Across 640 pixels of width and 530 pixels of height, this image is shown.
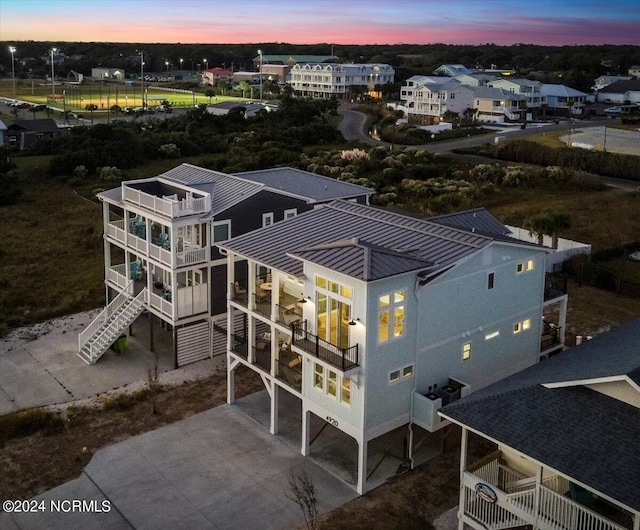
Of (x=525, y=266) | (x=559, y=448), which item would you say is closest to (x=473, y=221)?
(x=525, y=266)

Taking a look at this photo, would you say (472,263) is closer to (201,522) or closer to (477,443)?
(477,443)

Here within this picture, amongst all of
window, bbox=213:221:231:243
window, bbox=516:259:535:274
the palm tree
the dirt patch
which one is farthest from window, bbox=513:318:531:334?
the palm tree

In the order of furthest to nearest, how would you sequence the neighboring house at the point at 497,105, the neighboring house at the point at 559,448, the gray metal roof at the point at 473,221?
the neighboring house at the point at 497,105
the gray metal roof at the point at 473,221
the neighboring house at the point at 559,448

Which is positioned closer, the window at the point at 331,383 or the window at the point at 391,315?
the window at the point at 391,315

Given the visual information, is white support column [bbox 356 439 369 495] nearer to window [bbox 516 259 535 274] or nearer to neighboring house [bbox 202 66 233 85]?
window [bbox 516 259 535 274]

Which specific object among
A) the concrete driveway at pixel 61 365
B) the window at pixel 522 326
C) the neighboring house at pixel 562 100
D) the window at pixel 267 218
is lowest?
the concrete driveway at pixel 61 365

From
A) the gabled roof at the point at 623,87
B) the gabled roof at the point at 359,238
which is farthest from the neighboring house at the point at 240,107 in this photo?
the gabled roof at the point at 359,238

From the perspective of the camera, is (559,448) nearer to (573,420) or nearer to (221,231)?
(573,420)

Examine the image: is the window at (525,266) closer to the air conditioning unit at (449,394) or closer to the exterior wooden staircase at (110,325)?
the air conditioning unit at (449,394)
